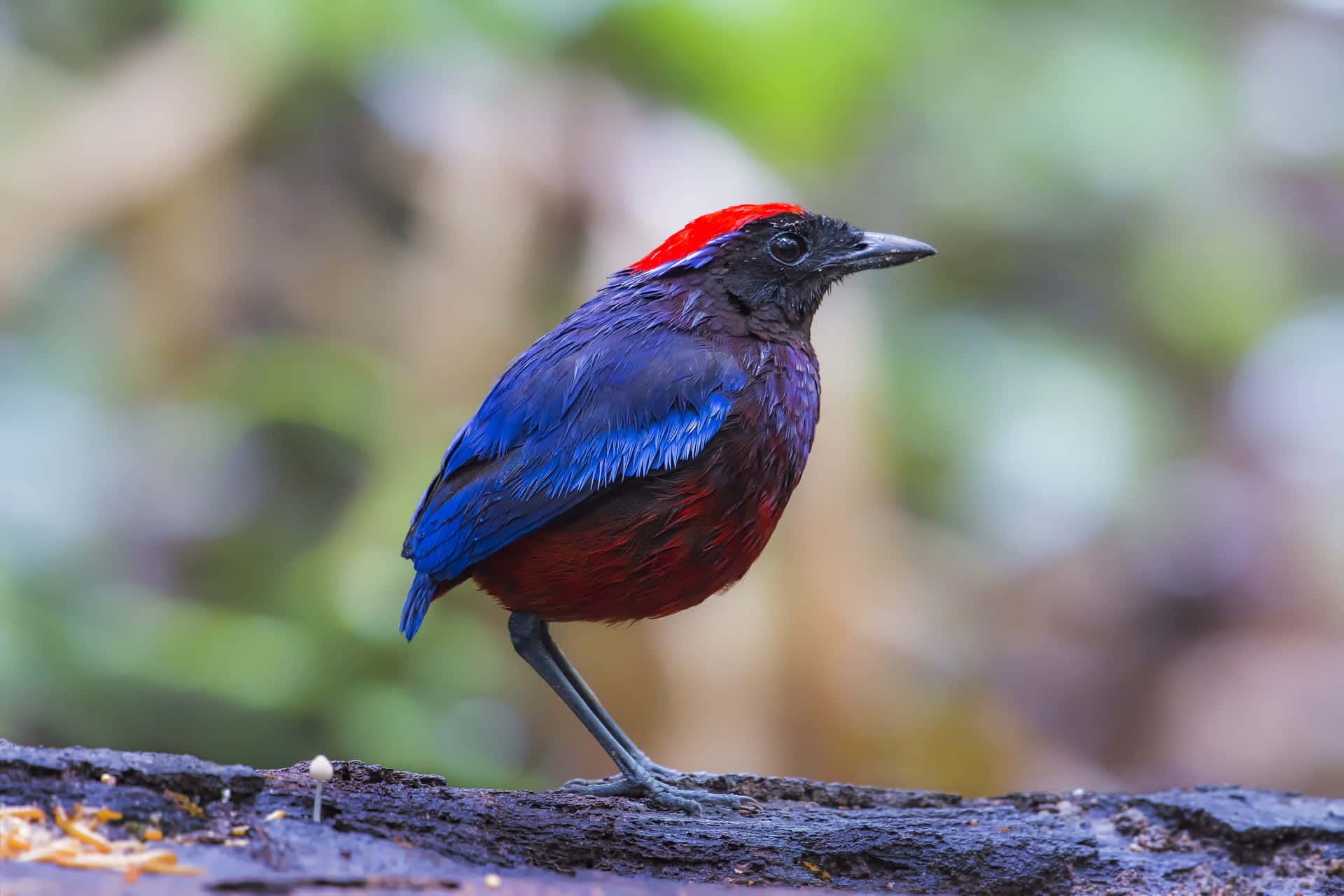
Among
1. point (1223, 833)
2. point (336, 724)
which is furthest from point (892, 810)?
point (336, 724)

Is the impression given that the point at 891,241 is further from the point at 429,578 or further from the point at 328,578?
the point at 328,578

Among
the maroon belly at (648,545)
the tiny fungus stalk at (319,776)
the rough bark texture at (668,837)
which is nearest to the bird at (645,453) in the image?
the maroon belly at (648,545)

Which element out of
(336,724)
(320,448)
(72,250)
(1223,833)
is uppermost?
(72,250)

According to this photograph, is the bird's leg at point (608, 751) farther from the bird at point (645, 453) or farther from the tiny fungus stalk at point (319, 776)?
the tiny fungus stalk at point (319, 776)

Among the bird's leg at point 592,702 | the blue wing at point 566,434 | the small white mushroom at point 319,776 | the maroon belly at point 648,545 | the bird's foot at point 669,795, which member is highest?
the blue wing at point 566,434

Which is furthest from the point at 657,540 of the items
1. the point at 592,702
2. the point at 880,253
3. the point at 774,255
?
the point at 880,253

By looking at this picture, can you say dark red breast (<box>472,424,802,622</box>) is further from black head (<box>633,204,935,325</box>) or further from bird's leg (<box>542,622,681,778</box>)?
black head (<box>633,204,935,325</box>)
